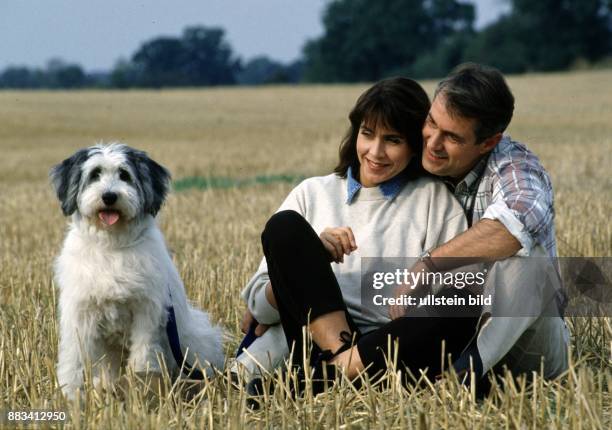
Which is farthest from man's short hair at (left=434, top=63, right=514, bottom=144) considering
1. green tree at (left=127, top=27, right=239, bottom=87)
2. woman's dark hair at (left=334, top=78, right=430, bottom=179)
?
green tree at (left=127, top=27, right=239, bottom=87)

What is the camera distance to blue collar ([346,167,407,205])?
5059 millimetres

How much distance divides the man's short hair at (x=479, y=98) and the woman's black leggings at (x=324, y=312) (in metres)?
0.88

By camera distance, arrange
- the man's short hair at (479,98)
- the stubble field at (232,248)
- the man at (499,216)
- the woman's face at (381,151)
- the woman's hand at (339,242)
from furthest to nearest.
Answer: the woman's face at (381,151) → the woman's hand at (339,242) → the man's short hair at (479,98) → the man at (499,216) → the stubble field at (232,248)

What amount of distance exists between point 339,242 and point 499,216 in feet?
2.76

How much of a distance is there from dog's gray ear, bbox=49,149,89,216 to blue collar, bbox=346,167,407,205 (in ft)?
4.88

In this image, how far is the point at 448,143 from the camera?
4.62 metres

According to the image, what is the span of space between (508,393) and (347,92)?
141 ft

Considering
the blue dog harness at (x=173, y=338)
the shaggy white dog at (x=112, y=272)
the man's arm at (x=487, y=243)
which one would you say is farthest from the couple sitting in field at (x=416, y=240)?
the shaggy white dog at (x=112, y=272)

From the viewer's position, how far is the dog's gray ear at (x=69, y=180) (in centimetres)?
493

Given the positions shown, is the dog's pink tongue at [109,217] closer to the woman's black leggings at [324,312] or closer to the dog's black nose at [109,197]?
the dog's black nose at [109,197]

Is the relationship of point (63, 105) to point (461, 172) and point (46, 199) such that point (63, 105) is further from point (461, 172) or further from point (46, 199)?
point (461, 172)

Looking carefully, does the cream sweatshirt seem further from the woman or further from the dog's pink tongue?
the dog's pink tongue

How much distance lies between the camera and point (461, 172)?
15.8 feet

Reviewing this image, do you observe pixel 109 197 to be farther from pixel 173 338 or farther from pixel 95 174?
pixel 173 338
